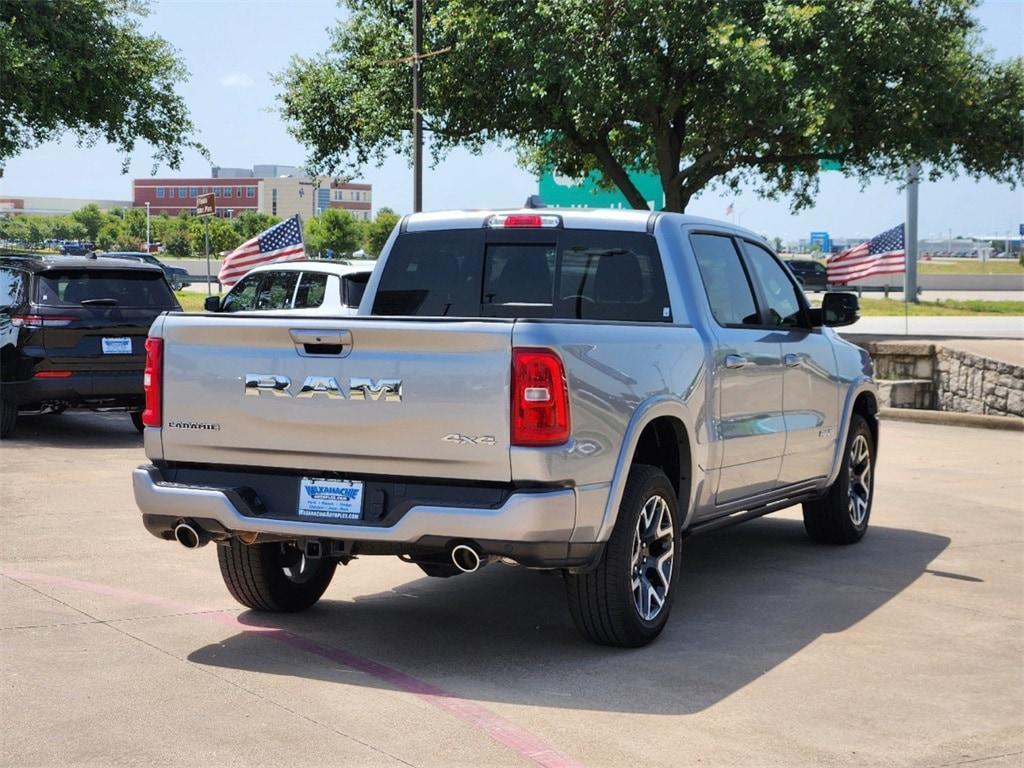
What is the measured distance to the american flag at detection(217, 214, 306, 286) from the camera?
78.2 feet

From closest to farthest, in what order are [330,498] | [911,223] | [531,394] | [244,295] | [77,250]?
[531,394] < [330,498] < [244,295] < [911,223] < [77,250]

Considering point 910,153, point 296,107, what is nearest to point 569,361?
point 910,153

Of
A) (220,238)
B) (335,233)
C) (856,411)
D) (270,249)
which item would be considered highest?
(335,233)

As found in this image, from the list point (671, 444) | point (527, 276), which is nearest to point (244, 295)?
point (527, 276)

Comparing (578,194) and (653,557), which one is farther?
(578,194)

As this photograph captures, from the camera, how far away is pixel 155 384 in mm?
6414

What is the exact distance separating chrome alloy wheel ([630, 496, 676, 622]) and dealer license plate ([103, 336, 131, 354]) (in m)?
8.41

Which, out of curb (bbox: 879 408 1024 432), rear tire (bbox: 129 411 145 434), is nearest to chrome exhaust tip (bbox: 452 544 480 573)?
rear tire (bbox: 129 411 145 434)

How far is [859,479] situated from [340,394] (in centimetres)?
451

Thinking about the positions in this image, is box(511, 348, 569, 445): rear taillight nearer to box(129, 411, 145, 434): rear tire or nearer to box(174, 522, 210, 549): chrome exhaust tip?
box(174, 522, 210, 549): chrome exhaust tip

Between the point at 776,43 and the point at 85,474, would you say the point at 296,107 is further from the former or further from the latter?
the point at 85,474

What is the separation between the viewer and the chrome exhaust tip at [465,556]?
5.78 m

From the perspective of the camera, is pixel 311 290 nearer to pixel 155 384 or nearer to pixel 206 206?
pixel 155 384

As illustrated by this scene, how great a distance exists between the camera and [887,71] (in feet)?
87.6
